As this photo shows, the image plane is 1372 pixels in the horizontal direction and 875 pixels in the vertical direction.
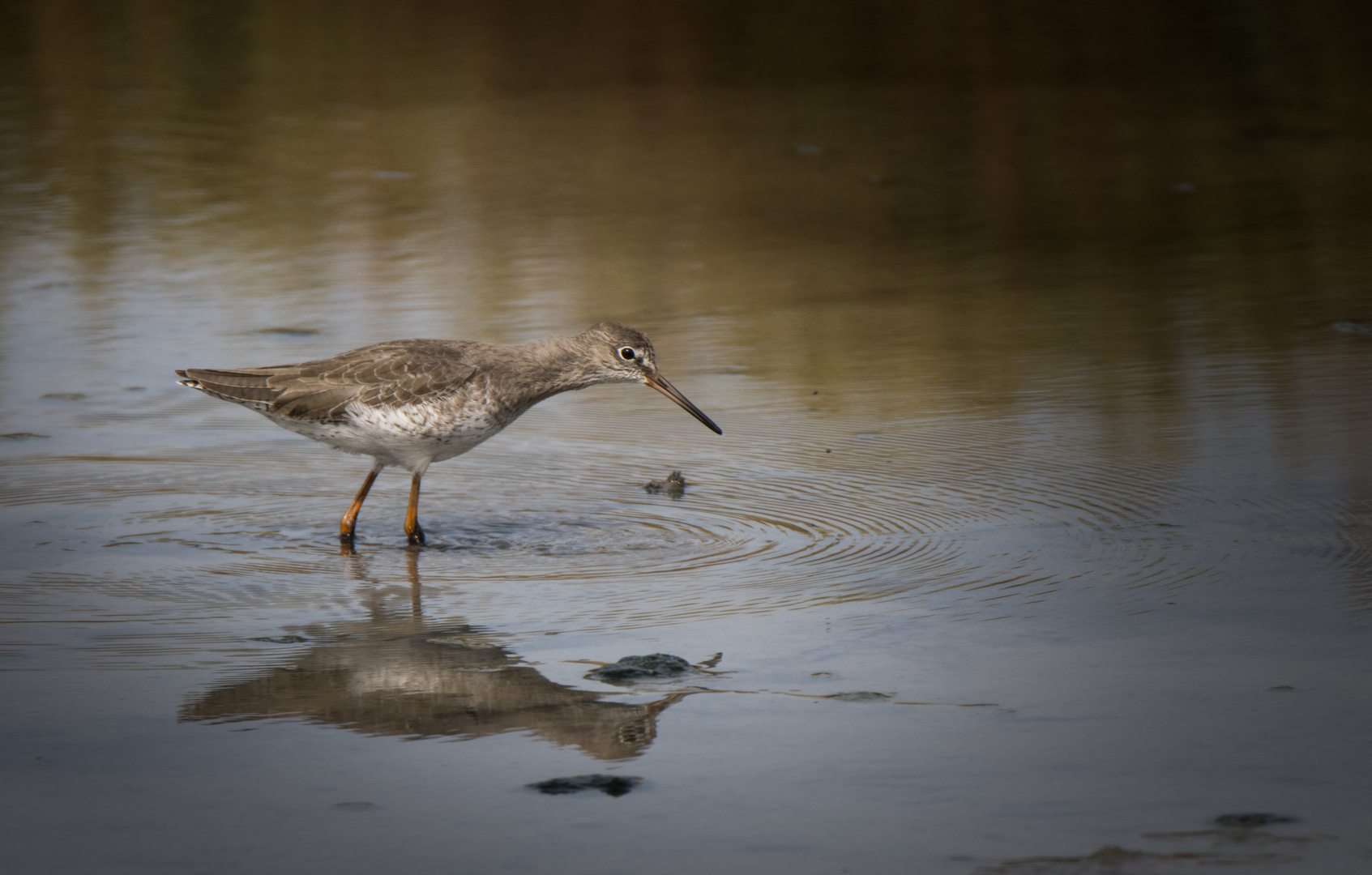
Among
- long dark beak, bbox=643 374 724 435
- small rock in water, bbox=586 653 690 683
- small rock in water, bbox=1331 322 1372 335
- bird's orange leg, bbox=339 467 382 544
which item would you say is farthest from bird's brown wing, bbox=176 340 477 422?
small rock in water, bbox=1331 322 1372 335

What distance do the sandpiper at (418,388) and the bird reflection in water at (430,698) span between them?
134 cm

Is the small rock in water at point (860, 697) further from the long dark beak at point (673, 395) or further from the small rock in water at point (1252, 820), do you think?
the long dark beak at point (673, 395)

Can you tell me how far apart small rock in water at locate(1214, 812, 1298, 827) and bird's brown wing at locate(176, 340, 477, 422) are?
352cm

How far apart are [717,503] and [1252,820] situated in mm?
3029

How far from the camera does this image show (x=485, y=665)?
451cm

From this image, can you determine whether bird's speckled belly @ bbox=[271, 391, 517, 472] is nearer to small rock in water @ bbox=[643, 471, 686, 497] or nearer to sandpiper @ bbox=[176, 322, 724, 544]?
sandpiper @ bbox=[176, 322, 724, 544]

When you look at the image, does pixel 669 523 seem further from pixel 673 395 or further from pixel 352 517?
pixel 352 517

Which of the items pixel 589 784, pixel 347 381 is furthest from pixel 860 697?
pixel 347 381

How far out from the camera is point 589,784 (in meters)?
3.71

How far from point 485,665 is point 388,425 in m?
1.82

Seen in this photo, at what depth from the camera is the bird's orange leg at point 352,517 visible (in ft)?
19.6

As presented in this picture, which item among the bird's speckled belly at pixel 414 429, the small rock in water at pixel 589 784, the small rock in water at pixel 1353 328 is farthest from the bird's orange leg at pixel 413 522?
the small rock in water at pixel 1353 328

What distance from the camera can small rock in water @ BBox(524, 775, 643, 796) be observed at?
3689 millimetres

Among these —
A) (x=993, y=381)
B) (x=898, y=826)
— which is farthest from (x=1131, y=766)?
(x=993, y=381)
